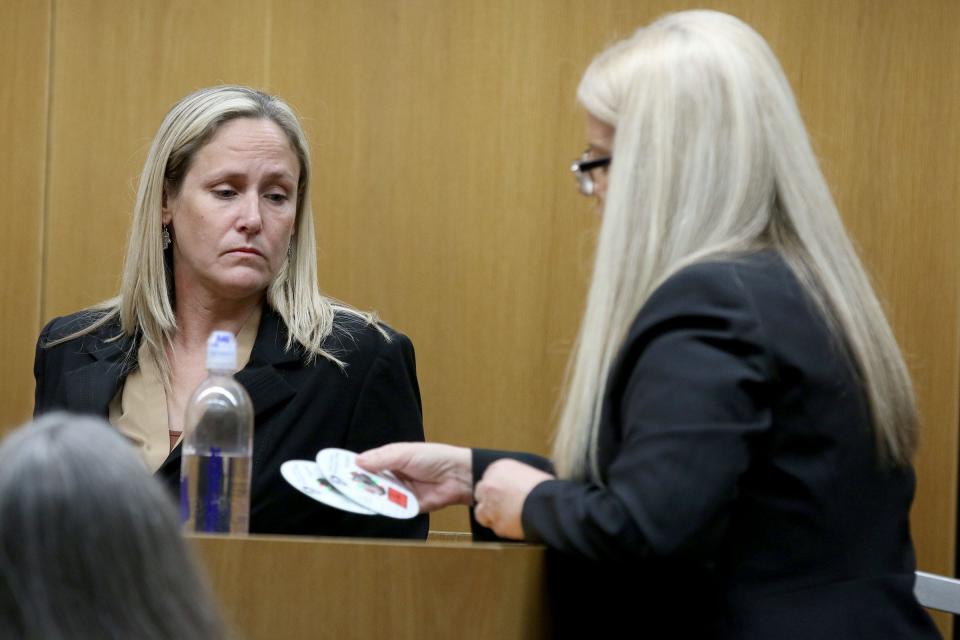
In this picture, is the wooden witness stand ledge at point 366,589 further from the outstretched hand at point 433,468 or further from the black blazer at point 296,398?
the black blazer at point 296,398

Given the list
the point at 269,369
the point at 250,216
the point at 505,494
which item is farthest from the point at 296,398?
the point at 505,494

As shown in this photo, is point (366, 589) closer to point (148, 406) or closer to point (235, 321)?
point (148, 406)

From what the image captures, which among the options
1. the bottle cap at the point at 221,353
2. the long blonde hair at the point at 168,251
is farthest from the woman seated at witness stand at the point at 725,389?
the long blonde hair at the point at 168,251

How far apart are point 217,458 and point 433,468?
0.39m

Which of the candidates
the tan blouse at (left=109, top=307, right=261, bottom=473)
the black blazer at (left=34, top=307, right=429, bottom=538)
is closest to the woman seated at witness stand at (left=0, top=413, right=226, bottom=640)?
the black blazer at (left=34, top=307, right=429, bottom=538)

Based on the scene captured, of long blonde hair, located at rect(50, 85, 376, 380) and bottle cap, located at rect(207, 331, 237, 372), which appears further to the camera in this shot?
long blonde hair, located at rect(50, 85, 376, 380)

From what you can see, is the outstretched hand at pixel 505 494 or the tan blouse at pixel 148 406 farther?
the tan blouse at pixel 148 406

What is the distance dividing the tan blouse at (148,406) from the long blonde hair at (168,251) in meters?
0.03

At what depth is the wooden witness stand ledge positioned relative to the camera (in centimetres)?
178

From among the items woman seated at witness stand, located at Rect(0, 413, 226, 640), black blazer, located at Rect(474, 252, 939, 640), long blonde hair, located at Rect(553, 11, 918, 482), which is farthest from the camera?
long blonde hair, located at Rect(553, 11, 918, 482)

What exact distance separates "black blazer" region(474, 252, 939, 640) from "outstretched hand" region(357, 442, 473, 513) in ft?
0.91

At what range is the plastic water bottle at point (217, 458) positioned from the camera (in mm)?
2123

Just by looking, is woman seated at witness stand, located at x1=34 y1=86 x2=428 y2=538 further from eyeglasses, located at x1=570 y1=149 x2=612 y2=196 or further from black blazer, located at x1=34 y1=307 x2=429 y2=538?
eyeglasses, located at x1=570 y1=149 x2=612 y2=196

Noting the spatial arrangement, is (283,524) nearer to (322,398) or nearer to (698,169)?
(322,398)
